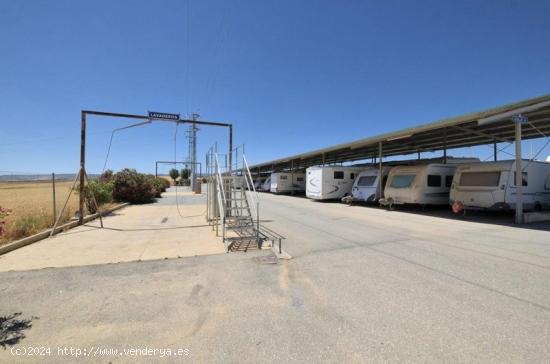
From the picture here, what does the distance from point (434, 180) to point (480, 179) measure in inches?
101

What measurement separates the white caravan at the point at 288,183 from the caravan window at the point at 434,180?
16.5 m

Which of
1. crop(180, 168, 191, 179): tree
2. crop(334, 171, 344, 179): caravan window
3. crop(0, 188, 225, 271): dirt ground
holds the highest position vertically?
crop(180, 168, 191, 179): tree

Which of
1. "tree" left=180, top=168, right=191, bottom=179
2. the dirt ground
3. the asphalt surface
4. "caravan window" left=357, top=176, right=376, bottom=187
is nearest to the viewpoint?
the asphalt surface

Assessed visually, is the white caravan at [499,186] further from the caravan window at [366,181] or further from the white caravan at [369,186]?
the caravan window at [366,181]

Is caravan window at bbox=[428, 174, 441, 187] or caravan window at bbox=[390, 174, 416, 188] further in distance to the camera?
caravan window at bbox=[390, 174, 416, 188]

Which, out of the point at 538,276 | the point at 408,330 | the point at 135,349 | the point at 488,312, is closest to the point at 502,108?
the point at 538,276

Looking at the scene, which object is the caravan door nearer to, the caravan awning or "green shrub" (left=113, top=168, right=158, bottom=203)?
the caravan awning

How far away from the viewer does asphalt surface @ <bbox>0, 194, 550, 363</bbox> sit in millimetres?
2760

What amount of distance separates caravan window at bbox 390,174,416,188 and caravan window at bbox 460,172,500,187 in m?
2.32

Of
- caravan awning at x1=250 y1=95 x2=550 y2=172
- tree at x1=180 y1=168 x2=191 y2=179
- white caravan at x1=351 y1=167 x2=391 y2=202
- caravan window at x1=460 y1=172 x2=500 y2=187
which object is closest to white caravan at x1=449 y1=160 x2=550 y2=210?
caravan window at x1=460 y1=172 x2=500 y2=187

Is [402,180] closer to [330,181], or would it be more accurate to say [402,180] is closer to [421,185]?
[421,185]

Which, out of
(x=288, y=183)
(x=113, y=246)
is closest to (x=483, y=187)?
(x=113, y=246)

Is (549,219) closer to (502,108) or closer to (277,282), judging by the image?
(502,108)

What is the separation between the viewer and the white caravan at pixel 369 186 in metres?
16.9
